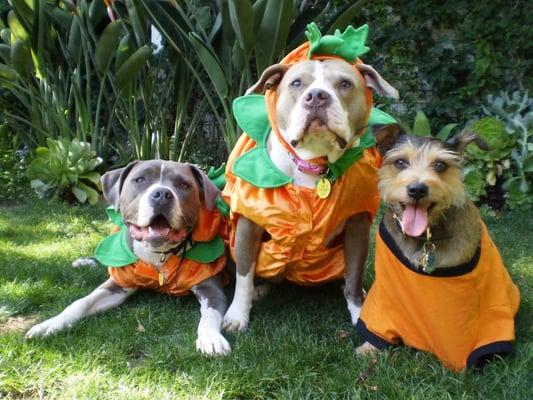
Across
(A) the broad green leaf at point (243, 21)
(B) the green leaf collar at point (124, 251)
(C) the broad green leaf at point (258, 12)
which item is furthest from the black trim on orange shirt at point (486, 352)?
(C) the broad green leaf at point (258, 12)

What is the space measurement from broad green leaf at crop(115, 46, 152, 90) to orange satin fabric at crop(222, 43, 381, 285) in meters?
2.89

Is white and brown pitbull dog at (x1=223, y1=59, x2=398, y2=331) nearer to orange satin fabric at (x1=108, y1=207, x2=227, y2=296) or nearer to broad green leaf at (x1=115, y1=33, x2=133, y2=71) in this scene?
orange satin fabric at (x1=108, y1=207, x2=227, y2=296)

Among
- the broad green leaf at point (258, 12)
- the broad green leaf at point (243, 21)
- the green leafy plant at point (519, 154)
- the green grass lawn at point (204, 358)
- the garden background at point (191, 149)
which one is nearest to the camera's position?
the green grass lawn at point (204, 358)

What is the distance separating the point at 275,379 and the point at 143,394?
0.61 metres

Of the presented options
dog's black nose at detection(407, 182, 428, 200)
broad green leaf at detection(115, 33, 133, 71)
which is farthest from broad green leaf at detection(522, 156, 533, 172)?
broad green leaf at detection(115, 33, 133, 71)

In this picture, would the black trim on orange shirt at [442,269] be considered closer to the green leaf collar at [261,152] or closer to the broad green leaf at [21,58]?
the green leaf collar at [261,152]

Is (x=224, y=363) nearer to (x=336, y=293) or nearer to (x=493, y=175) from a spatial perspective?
(x=336, y=293)

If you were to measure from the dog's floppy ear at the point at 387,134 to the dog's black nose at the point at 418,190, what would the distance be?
42cm

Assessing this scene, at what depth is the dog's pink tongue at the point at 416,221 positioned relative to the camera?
2.65 m

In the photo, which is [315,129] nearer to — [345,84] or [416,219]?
[345,84]

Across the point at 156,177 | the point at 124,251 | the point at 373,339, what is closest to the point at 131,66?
the point at 156,177

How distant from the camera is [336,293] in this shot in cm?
402

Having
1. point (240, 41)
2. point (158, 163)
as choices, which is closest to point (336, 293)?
point (158, 163)

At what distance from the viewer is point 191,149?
27.3 feet
